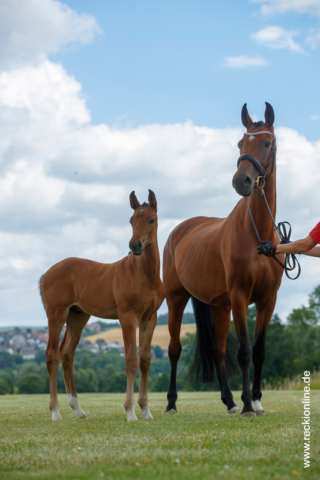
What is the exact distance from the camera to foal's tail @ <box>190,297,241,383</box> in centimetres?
962

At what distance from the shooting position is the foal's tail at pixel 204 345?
9.62 metres

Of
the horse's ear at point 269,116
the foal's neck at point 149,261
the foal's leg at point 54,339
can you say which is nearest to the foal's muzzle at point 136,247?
the foal's neck at point 149,261

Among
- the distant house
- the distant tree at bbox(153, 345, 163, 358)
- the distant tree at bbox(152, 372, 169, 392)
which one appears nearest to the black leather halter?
the distant tree at bbox(152, 372, 169, 392)

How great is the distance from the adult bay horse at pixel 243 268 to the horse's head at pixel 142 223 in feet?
3.73

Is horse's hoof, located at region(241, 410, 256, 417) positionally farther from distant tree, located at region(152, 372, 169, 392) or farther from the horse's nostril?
distant tree, located at region(152, 372, 169, 392)

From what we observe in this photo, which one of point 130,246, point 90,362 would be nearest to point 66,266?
point 130,246

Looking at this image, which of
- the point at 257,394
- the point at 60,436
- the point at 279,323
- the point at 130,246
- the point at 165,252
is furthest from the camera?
the point at 279,323

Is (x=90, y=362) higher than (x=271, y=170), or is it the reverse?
(x=271, y=170)

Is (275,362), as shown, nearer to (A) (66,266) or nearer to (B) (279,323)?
(B) (279,323)

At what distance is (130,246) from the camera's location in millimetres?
6824

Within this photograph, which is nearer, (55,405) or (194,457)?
(194,457)

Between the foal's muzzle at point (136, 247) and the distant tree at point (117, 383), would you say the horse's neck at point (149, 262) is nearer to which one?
the foal's muzzle at point (136, 247)

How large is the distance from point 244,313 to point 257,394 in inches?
51.8

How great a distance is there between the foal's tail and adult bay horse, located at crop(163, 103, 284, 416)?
1.04 ft
